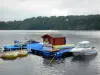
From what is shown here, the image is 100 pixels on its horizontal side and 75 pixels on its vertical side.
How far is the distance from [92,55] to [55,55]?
30.7 ft

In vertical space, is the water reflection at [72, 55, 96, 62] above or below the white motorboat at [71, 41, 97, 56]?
below

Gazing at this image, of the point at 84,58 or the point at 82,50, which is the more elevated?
the point at 82,50

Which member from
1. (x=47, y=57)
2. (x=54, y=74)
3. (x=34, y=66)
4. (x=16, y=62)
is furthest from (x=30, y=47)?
(x=54, y=74)

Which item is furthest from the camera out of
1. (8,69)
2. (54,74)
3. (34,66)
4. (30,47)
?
(30,47)

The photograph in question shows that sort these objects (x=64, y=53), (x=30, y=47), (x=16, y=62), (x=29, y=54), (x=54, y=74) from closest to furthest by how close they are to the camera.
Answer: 1. (x=54, y=74)
2. (x=16, y=62)
3. (x=64, y=53)
4. (x=29, y=54)
5. (x=30, y=47)

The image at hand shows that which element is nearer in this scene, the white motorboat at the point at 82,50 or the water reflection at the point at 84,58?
the water reflection at the point at 84,58

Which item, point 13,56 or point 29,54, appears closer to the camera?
point 13,56

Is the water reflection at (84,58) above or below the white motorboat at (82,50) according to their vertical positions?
below

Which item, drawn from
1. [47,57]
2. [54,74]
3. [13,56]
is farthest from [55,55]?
[54,74]

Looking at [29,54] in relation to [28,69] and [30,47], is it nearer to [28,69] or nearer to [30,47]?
[30,47]

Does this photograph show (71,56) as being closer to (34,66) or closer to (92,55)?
(92,55)

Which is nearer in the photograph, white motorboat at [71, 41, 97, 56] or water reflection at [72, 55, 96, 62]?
water reflection at [72, 55, 96, 62]

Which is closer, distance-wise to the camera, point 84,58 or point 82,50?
point 84,58

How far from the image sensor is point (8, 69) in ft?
120
